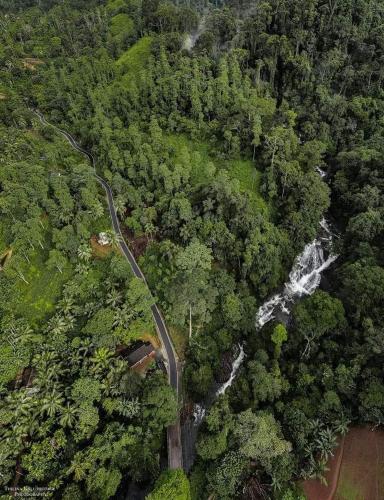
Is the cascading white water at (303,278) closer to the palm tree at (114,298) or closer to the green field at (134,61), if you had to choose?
the palm tree at (114,298)

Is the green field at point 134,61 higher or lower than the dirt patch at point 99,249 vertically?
higher

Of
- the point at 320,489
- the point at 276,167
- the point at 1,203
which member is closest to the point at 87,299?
the point at 1,203

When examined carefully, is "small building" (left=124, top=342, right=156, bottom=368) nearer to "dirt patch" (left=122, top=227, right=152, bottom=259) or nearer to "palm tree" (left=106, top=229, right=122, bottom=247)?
"dirt patch" (left=122, top=227, right=152, bottom=259)

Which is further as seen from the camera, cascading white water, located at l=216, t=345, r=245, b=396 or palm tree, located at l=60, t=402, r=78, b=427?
cascading white water, located at l=216, t=345, r=245, b=396

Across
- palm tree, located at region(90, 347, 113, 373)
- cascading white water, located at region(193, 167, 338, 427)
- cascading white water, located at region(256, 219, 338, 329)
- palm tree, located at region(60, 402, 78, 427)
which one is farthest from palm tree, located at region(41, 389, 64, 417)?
cascading white water, located at region(256, 219, 338, 329)

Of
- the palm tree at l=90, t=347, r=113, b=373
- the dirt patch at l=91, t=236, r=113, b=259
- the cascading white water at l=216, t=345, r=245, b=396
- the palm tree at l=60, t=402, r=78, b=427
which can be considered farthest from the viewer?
the dirt patch at l=91, t=236, r=113, b=259

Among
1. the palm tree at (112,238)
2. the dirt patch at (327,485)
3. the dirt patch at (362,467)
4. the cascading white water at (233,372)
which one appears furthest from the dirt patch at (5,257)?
the dirt patch at (362,467)

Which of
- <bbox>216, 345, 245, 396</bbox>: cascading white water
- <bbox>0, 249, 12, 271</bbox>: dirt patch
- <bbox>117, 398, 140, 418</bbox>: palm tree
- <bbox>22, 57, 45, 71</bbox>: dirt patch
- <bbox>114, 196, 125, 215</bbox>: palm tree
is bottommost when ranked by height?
<bbox>216, 345, 245, 396</bbox>: cascading white water
